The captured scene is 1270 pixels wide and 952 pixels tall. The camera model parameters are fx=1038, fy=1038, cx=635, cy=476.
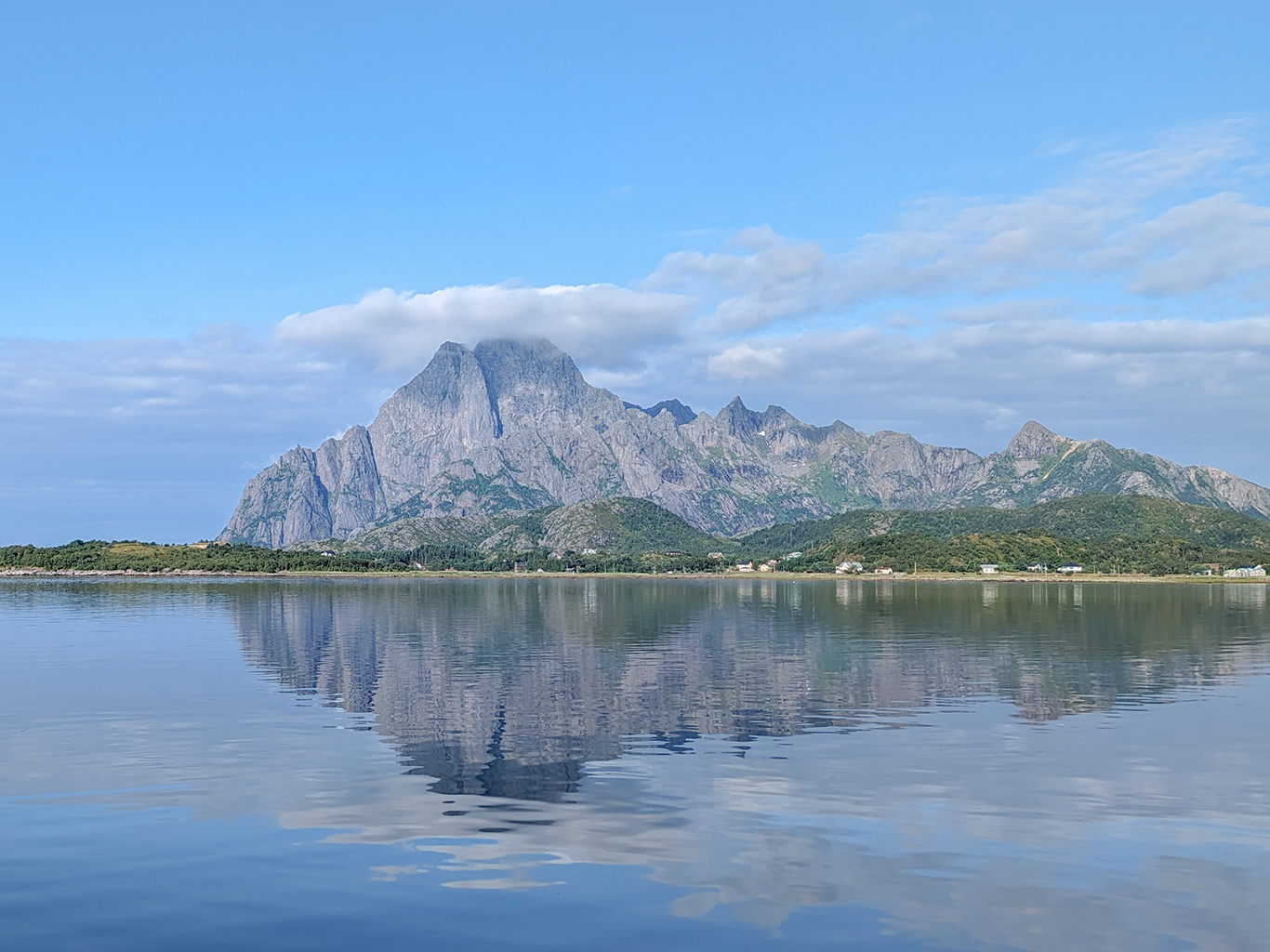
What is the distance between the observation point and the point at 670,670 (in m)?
73.2

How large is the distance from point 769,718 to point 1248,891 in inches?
1102

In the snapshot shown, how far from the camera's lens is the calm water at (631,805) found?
22.6m

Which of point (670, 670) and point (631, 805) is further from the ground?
point (631, 805)

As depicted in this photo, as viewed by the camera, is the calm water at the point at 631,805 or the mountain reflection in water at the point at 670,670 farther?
the mountain reflection in water at the point at 670,670

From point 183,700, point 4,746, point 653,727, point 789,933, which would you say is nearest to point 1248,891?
point 789,933

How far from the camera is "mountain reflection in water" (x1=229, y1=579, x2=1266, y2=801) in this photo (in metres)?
45.6

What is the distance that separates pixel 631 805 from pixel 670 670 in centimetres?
4056

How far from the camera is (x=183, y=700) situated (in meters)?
57.9

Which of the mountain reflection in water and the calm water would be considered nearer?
the calm water

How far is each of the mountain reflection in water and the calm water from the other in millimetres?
476

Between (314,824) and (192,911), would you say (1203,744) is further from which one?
(192,911)

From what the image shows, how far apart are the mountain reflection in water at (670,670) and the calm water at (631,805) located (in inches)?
18.7

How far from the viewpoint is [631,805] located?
3291 cm

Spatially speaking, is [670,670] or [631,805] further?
[670,670]
